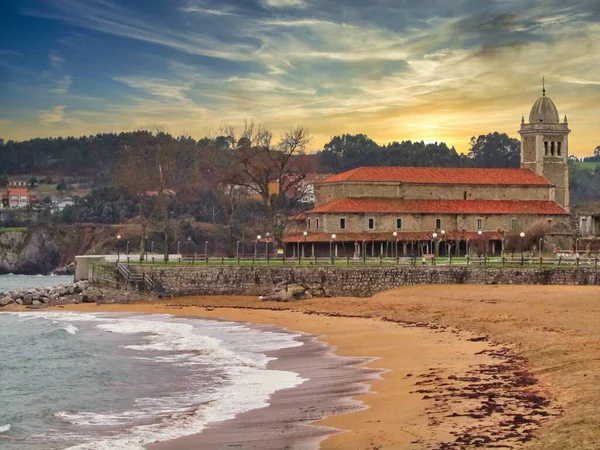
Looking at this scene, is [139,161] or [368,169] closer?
[368,169]

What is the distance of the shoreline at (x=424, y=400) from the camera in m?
17.4

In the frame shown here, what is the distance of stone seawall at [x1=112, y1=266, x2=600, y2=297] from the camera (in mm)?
52656

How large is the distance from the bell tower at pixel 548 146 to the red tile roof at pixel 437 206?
8463 millimetres

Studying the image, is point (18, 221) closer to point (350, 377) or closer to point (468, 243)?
point (468, 243)

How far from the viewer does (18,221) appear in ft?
521

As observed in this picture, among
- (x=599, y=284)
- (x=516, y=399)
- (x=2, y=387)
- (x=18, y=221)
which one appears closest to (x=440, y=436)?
(x=516, y=399)

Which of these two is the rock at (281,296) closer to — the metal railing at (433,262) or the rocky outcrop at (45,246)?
the metal railing at (433,262)

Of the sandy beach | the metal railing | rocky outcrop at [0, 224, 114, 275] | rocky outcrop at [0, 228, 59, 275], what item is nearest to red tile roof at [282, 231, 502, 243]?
the metal railing

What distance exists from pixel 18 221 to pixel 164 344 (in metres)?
127

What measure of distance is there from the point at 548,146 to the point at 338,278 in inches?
1790

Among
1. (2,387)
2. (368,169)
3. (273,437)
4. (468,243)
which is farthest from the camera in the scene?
(368,169)

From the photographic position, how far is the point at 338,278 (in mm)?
56156

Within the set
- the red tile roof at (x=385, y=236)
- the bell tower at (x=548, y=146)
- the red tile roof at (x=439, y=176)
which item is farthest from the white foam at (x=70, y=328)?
the bell tower at (x=548, y=146)

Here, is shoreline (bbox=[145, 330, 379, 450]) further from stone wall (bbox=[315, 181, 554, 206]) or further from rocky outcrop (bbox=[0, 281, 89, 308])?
stone wall (bbox=[315, 181, 554, 206])
